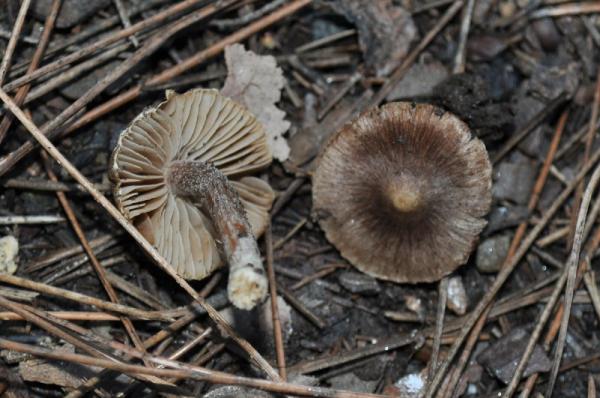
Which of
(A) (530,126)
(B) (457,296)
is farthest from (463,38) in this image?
(B) (457,296)

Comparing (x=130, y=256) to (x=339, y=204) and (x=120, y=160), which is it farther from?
(x=339, y=204)

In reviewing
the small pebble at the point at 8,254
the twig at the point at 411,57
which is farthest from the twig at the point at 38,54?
the twig at the point at 411,57

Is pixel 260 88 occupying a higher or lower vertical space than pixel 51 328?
higher

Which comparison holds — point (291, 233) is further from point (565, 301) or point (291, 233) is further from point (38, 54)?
point (38, 54)

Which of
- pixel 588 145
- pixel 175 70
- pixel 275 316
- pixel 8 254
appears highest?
pixel 175 70

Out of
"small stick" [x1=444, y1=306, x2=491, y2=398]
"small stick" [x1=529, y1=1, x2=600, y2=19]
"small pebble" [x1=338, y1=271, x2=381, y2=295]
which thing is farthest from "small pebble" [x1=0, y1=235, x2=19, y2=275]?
"small stick" [x1=529, y1=1, x2=600, y2=19]

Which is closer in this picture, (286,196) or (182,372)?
(182,372)

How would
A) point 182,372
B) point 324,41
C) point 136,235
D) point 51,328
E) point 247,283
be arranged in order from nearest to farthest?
point 247,283
point 182,372
point 51,328
point 136,235
point 324,41
